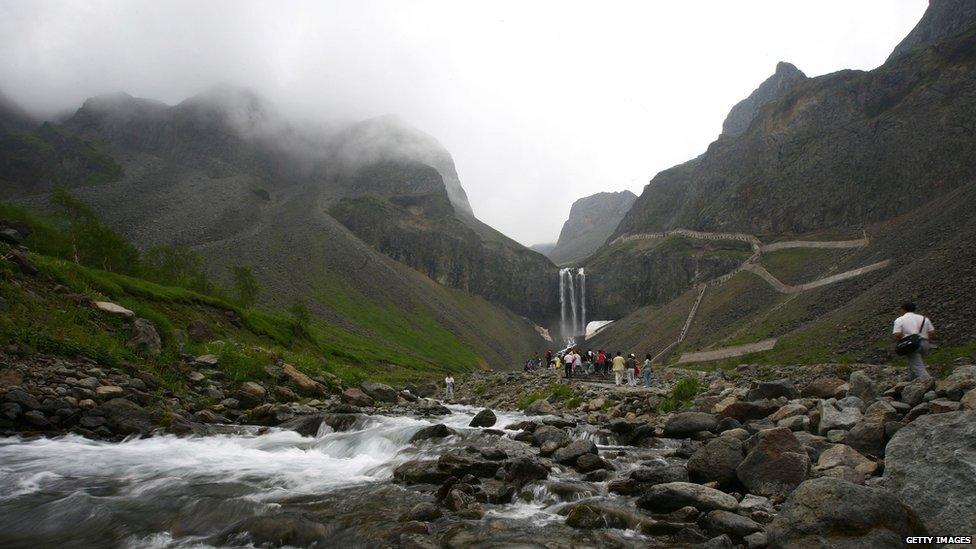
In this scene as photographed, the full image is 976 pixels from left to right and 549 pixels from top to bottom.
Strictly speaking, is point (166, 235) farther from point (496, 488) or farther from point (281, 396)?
point (496, 488)

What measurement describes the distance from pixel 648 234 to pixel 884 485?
195 meters

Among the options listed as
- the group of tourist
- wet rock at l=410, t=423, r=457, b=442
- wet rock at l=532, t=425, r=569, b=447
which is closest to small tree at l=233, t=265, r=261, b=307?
the group of tourist

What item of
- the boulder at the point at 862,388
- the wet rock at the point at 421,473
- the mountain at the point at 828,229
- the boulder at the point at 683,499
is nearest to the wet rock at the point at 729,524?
the boulder at the point at 683,499

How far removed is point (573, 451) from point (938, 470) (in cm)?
928

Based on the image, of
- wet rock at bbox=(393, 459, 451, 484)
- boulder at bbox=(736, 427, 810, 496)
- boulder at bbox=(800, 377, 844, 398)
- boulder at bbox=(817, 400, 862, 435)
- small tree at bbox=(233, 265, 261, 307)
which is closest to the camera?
boulder at bbox=(736, 427, 810, 496)

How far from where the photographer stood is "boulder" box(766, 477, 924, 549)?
22.9 feet

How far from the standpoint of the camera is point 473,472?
1369 cm

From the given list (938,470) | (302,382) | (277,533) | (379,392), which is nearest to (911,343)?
(938,470)

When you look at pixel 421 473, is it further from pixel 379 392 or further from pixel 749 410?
pixel 379 392

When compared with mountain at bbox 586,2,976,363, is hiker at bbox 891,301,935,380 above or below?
below

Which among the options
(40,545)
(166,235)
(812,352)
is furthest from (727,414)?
(166,235)

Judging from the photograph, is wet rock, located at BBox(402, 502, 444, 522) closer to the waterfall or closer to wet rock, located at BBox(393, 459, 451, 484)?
wet rock, located at BBox(393, 459, 451, 484)

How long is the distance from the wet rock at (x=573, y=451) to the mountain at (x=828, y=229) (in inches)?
1062

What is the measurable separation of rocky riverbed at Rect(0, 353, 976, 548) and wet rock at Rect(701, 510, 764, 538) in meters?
0.04
